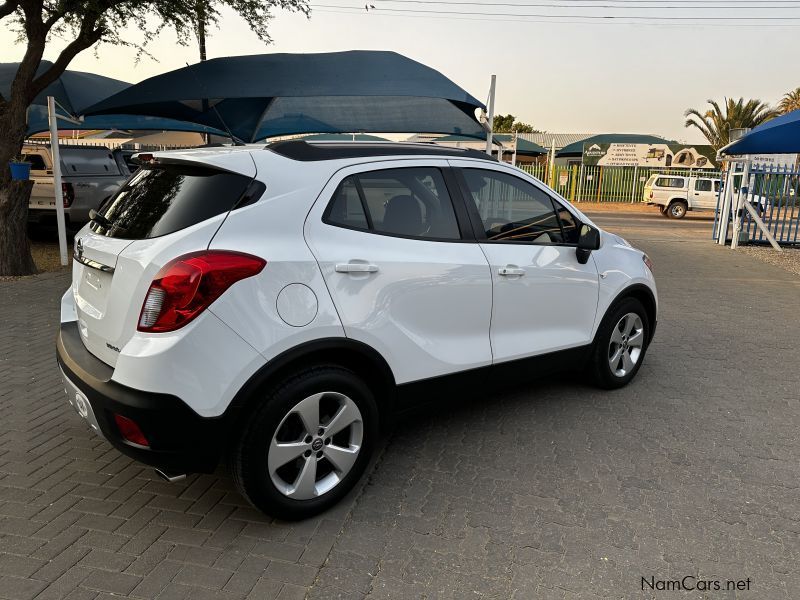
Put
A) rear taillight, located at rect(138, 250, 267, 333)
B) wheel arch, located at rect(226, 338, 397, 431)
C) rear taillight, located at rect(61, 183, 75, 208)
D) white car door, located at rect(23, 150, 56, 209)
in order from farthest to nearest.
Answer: white car door, located at rect(23, 150, 56, 209) < rear taillight, located at rect(61, 183, 75, 208) < wheel arch, located at rect(226, 338, 397, 431) < rear taillight, located at rect(138, 250, 267, 333)

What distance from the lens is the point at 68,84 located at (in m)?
11.3

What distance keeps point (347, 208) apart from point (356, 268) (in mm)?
329

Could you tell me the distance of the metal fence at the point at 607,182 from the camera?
32031mm

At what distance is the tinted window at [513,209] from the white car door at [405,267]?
23cm

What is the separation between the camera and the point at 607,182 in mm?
32438

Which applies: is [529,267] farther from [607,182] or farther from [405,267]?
[607,182]

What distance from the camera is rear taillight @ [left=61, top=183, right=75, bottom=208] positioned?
10.5 m

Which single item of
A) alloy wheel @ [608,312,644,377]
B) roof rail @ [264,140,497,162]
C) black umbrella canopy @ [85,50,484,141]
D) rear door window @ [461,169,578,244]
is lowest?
alloy wheel @ [608,312,644,377]

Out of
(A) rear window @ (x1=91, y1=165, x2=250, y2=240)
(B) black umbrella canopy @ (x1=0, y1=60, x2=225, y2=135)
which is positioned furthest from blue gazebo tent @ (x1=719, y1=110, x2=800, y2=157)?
(B) black umbrella canopy @ (x1=0, y1=60, x2=225, y2=135)

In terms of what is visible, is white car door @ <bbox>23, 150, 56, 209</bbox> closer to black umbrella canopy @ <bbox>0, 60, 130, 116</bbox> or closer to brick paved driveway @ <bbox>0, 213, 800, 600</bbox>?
black umbrella canopy @ <bbox>0, 60, 130, 116</bbox>

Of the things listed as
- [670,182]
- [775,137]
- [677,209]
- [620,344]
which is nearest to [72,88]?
[620,344]

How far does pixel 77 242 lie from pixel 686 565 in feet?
11.1

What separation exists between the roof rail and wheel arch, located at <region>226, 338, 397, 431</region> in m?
0.93

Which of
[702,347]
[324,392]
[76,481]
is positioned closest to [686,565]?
[324,392]
